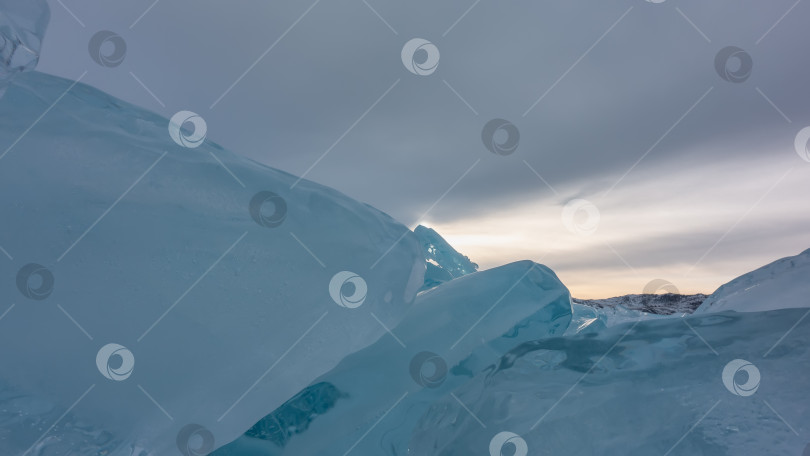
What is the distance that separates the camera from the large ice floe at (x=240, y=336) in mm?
1835

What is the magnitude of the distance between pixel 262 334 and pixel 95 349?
2.17 ft

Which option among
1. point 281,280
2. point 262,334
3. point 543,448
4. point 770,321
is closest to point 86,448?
point 262,334

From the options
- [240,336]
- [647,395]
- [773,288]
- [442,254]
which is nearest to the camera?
[647,395]

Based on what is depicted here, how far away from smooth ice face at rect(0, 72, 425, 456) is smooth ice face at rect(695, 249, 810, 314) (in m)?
2.04

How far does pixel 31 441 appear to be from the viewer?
175cm

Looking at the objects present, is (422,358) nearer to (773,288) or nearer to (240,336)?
(240,336)

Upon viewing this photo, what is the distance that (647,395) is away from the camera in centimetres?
189

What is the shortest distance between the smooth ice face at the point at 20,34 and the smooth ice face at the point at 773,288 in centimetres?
367

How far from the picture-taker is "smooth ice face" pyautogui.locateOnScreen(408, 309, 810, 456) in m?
1.73

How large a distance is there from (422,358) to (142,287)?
143 centimetres

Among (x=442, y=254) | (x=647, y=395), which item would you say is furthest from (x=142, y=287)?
(x=442, y=254)

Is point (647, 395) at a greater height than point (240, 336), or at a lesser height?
lesser

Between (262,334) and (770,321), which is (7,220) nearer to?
(262,334)

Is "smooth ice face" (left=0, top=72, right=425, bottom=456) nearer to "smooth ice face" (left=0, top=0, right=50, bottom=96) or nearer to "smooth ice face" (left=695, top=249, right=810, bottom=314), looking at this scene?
"smooth ice face" (left=0, top=0, right=50, bottom=96)
